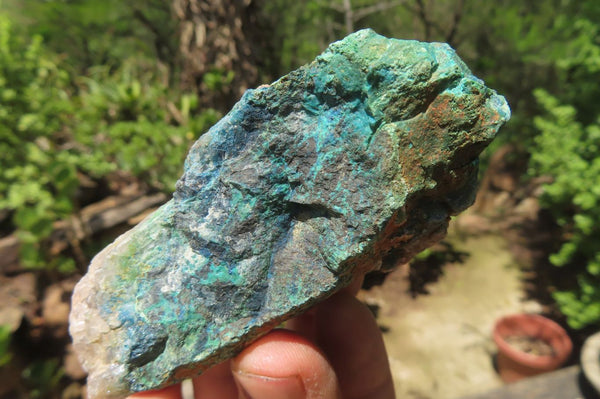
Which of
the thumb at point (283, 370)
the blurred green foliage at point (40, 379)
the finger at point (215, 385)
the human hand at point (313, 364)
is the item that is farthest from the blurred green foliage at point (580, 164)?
the blurred green foliage at point (40, 379)

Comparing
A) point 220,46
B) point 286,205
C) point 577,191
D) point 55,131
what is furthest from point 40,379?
point 577,191

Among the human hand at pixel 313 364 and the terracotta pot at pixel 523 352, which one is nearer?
the human hand at pixel 313 364

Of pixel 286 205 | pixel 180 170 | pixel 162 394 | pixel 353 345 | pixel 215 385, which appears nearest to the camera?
pixel 286 205

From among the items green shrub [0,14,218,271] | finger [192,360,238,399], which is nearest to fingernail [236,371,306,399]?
finger [192,360,238,399]

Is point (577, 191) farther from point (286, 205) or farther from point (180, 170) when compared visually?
point (180, 170)

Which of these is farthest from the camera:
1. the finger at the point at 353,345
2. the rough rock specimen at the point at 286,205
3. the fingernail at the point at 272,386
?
the finger at the point at 353,345

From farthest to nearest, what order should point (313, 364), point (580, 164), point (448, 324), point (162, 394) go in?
point (448, 324) < point (580, 164) < point (162, 394) < point (313, 364)

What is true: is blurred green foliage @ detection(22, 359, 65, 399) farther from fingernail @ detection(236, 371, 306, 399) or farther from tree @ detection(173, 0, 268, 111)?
tree @ detection(173, 0, 268, 111)

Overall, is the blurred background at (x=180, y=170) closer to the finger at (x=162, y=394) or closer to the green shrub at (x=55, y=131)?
the green shrub at (x=55, y=131)
